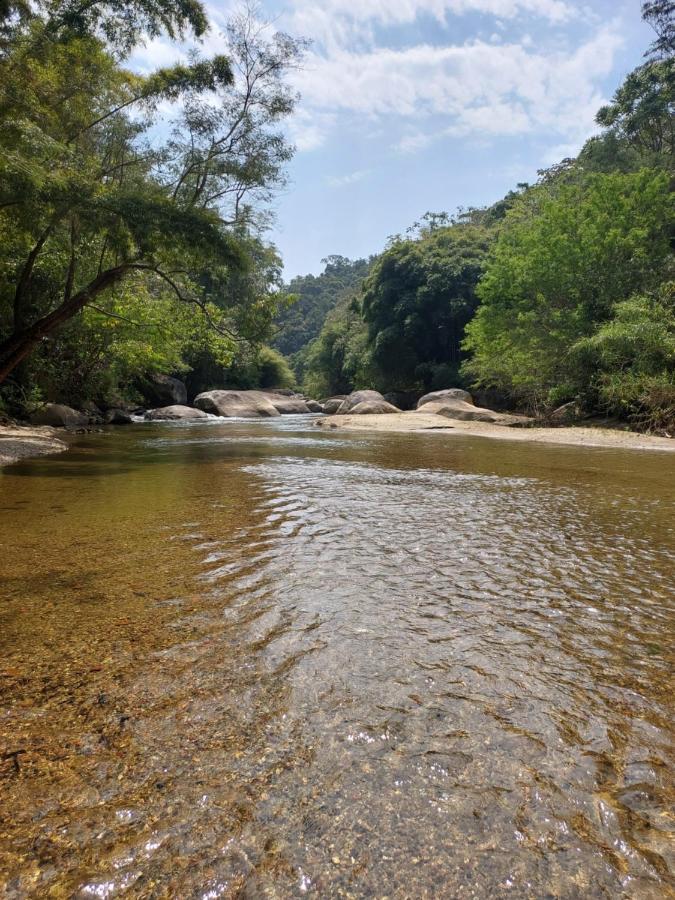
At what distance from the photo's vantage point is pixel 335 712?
1.67 meters

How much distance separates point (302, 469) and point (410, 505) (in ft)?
8.98

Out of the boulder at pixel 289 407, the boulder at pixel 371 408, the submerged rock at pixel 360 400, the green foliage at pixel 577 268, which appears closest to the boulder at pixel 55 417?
the boulder at pixel 371 408

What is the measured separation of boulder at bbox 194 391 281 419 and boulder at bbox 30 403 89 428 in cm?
1124

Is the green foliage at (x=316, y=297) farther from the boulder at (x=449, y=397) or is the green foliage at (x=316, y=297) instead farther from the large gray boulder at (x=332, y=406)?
the boulder at (x=449, y=397)

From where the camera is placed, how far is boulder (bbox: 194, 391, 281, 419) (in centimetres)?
2741

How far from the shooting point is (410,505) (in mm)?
4953

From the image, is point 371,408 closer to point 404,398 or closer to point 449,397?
point 449,397

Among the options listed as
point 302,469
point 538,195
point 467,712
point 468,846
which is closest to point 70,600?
point 467,712

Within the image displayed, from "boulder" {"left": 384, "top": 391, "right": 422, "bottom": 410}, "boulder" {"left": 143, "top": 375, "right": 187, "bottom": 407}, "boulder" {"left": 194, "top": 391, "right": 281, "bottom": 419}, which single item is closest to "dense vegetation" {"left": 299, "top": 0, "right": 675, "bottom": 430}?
"boulder" {"left": 384, "top": 391, "right": 422, "bottom": 410}

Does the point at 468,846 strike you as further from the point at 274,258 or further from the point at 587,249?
the point at 587,249

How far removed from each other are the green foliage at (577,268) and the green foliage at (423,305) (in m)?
10.1

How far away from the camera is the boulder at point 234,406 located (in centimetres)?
2741

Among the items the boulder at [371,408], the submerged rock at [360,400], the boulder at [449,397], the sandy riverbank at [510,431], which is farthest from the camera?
the submerged rock at [360,400]

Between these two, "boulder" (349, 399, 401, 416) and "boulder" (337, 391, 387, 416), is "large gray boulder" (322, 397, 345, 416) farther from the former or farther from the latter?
"boulder" (349, 399, 401, 416)
